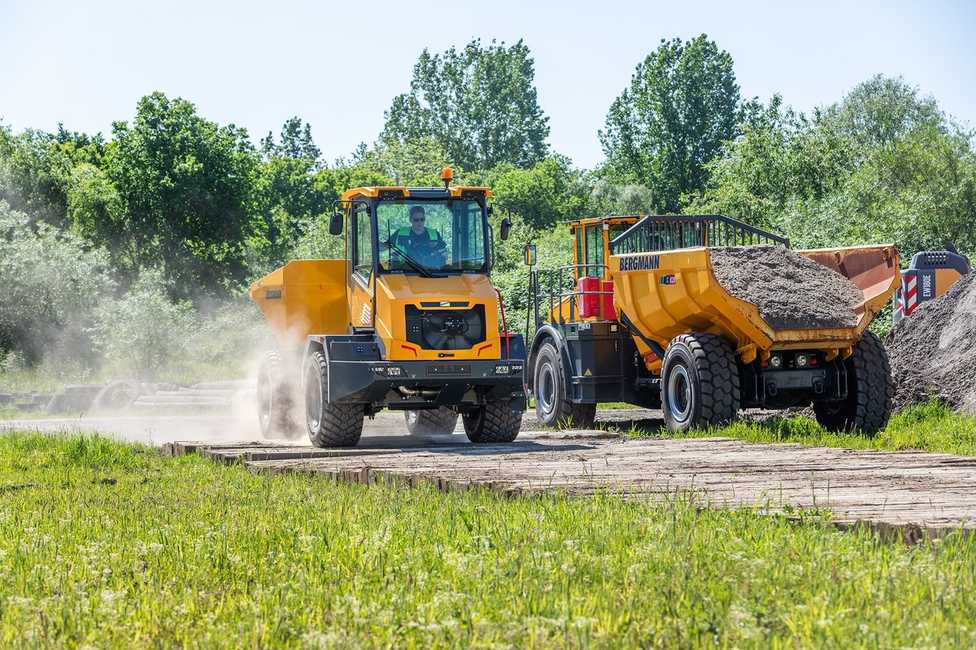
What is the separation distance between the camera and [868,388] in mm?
15898

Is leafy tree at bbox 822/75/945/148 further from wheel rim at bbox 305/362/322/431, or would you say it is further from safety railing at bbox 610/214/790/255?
wheel rim at bbox 305/362/322/431

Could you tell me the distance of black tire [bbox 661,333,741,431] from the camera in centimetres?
1572

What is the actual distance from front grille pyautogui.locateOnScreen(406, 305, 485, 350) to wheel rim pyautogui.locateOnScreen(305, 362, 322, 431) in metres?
1.29

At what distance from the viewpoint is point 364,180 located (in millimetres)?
82562

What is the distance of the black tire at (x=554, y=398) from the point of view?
18.8 meters

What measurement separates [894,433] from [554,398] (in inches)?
191

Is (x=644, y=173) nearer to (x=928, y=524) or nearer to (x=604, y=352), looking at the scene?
(x=604, y=352)

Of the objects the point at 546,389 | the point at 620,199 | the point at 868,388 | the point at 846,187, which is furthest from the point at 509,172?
the point at 868,388

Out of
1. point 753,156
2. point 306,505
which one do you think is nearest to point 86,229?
point 753,156

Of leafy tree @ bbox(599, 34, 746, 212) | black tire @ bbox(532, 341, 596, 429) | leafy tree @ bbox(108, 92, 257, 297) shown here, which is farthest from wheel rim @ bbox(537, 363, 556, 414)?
leafy tree @ bbox(599, 34, 746, 212)

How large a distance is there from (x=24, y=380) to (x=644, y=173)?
51.9m

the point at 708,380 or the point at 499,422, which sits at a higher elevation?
the point at 708,380

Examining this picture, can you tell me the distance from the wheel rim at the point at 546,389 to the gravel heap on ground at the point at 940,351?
449 centimetres

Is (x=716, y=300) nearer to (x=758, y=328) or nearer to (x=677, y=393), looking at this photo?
(x=758, y=328)
